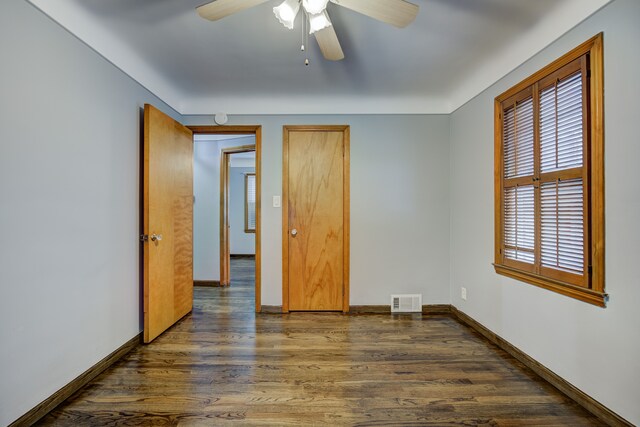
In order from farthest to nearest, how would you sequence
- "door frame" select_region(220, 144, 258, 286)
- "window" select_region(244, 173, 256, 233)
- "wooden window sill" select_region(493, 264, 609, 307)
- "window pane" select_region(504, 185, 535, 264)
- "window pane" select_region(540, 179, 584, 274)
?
"window" select_region(244, 173, 256, 233) → "door frame" select_region(220, 144, 258, 286) → "window pane" select_region(504, 185, 535, 264) → "window pane" select_region(540, 179, 584, 274) → "wooden window sill" select_region(493, 264, 609, 307)

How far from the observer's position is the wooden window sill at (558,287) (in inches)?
61.7

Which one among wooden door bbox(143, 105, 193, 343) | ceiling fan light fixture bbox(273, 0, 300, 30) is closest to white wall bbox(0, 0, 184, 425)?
wooden door bbox(143, 105, 193, 343)

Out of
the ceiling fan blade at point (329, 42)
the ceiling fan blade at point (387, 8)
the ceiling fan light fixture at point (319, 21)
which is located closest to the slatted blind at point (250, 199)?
the ceiling fan blade at point (329, 42)

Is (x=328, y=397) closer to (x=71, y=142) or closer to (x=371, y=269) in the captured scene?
(x=371, y=269)

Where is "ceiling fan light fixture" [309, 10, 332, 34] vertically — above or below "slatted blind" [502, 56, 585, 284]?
above

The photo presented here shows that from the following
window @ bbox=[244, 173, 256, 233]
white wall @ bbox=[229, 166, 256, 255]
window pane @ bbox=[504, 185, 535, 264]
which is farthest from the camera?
window @ bbox=[244, 173, 256, 233]

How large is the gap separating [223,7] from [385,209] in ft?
7.74

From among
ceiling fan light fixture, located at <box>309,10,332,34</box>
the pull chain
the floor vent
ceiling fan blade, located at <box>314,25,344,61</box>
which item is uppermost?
the pull chain

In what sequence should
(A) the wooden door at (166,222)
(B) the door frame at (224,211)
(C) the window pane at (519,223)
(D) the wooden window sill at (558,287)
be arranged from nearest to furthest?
(D) the wooden window sill at (558,287), (C) the window pane at (519,223), (A) the wooden door at (166,222), (B) the door frame at (224,211)

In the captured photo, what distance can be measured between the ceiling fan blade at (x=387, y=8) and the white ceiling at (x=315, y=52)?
409 mm

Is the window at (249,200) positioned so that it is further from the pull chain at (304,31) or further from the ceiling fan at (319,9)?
the ceiling fan at (319,9)

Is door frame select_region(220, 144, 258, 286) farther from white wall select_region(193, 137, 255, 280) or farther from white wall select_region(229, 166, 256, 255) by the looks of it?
white wall select_region(229, 166, 256, 255)

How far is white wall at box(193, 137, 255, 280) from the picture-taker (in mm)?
4367

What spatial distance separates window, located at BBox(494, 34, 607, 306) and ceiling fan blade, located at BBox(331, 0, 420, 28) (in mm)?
1075
